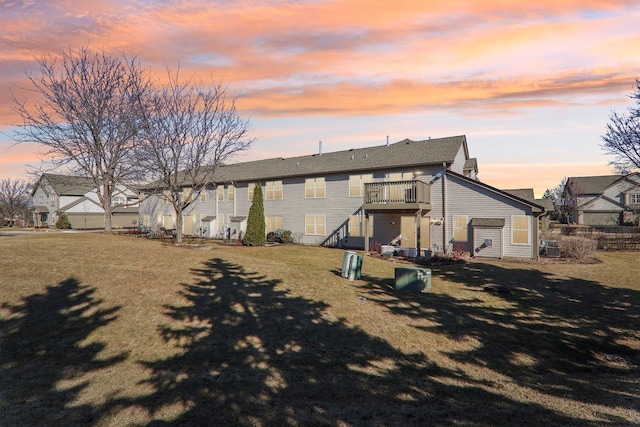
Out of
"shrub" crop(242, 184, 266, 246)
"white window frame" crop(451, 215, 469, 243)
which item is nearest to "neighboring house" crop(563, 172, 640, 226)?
"white window frame" crop(451, 215, 469, 243)

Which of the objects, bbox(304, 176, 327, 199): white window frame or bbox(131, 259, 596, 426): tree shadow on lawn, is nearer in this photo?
bbox(131, 259, 596, 426): tree shadow on lawn

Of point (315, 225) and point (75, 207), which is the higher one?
point (75, 207)

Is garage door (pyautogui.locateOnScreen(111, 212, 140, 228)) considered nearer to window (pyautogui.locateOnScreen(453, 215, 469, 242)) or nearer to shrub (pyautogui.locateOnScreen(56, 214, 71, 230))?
shrub (pyautogui.locateOnScreen(56, 214, 71, 230))

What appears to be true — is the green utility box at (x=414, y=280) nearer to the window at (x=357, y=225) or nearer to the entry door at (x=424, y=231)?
the entry door at (x=424, y=231)

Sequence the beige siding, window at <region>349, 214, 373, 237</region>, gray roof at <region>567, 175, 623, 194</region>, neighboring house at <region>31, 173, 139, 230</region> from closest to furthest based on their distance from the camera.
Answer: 1. the beige siding
2. window at <region>349, 214, 373, 237</region>
3. neighboring house at <region>31, 173, 139, 230</region>
4. gray roof at <region>567, 175, 623, 194</region>

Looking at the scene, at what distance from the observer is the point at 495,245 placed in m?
21.4

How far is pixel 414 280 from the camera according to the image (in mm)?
13469

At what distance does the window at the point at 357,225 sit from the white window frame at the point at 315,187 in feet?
11.1

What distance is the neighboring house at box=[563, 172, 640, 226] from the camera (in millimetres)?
56188

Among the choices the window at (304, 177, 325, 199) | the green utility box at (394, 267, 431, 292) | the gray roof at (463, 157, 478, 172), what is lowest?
the green utility box at (394, 267, 431, 292)

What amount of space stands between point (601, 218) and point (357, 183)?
54783 mm

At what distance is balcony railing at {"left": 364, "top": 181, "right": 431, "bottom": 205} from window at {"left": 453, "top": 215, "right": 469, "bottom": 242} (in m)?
2.18

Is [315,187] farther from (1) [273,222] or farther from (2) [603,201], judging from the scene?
(2) [603,201]

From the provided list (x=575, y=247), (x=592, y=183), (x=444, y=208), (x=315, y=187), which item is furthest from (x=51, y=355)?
(x=592, y=183)
